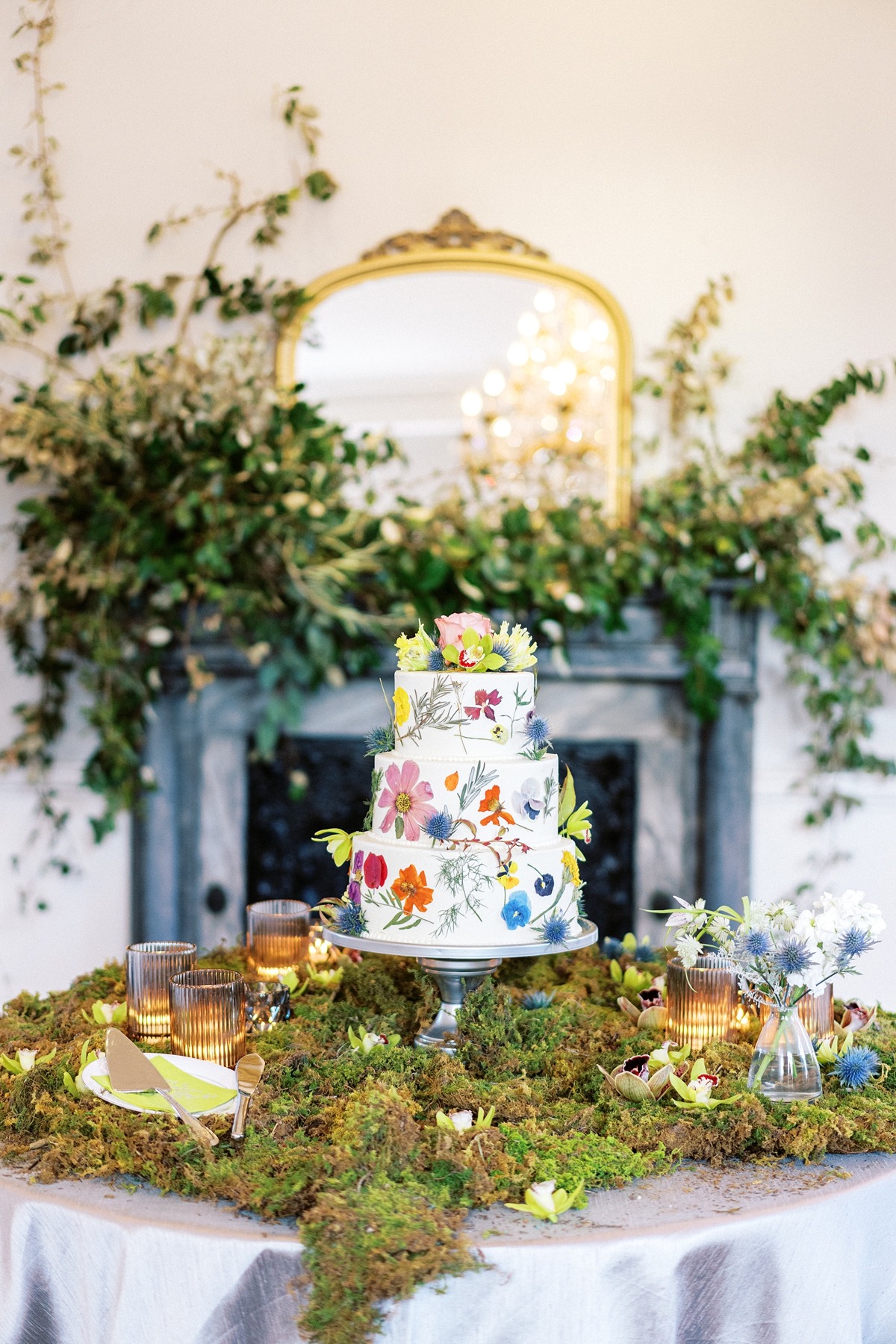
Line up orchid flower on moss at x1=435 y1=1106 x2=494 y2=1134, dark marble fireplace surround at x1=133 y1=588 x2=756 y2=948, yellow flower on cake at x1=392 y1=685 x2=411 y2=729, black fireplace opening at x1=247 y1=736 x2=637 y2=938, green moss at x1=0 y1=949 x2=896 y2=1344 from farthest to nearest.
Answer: black fireplace opening at x1=247 y1=736 x2=637 y2=938, dark marble fireplace surround at x1=133 y1=588 x2=756 y2=948, yellow flower on cake at x1=392 y1=685 x2=411 y2=729, orchid flower on moss at x1=435 y1=1106 x2=494 y2=1134, green moss at x1=0 y1=949 x2=896 y2=1344

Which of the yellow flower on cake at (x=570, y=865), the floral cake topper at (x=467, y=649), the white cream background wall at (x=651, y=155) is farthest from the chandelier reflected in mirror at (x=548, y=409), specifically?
the yellow flower on cake at (x=570, y=865)

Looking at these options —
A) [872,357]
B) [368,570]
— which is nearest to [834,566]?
[872,357]

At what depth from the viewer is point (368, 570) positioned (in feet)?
10.1

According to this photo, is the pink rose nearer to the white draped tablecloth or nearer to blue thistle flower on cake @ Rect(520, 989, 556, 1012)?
blue thistle flower on cake @ Rect(520, 989, 556, 1012)

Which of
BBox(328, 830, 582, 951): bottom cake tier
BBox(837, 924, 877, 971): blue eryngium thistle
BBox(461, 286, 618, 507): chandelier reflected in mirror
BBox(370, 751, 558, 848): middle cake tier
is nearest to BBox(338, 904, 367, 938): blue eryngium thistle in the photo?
BBox(328, 830, 582, 951): bottom cake tier

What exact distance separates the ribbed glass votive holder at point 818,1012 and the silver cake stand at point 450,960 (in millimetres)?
262

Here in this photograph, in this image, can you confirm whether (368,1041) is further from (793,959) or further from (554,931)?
(793,959)

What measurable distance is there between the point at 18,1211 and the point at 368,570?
6.97 ft

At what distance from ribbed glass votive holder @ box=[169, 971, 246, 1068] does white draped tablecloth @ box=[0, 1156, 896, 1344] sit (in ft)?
0.82

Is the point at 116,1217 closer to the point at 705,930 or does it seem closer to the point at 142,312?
the point at 705,930

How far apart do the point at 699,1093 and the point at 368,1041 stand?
387mm

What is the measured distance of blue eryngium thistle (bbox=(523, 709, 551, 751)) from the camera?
1.49m

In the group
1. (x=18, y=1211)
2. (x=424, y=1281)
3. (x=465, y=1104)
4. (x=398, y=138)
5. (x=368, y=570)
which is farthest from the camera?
(x=398, y=138)

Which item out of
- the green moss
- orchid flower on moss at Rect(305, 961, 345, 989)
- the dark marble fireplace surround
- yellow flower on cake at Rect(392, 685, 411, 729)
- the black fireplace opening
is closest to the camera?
the green moss
